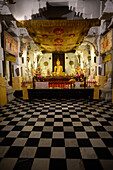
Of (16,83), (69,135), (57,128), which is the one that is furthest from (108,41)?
(16,83)

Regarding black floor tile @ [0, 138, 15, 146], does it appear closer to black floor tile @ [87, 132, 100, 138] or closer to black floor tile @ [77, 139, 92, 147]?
black floor tile @ [77, 139, 92, 147]

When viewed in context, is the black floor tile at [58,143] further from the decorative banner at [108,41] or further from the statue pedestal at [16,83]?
the statue pedestal at [16,83]

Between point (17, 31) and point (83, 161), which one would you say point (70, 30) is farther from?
point (83, 161)

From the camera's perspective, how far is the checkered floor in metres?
1.71

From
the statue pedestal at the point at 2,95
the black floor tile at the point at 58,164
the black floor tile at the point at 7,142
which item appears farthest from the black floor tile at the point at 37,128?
the statue pedestal at the point at 2,95

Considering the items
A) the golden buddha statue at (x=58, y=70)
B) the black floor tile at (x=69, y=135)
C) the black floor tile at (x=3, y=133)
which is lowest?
the black floor tile at (x=3, y=133)

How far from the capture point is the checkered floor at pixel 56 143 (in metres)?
1.71

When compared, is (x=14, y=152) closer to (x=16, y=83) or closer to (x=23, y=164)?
(x=23, y=164)

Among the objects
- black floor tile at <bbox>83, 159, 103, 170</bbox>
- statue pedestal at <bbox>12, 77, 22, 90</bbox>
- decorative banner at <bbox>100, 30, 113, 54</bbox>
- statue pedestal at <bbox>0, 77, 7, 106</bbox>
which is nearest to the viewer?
black floor tile at <bbox>83, 159, 103, 170</bbox>

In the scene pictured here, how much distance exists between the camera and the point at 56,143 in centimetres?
221

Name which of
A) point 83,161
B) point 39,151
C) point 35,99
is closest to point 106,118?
point 83,161

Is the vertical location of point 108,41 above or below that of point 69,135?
above

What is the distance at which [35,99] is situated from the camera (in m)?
6.27

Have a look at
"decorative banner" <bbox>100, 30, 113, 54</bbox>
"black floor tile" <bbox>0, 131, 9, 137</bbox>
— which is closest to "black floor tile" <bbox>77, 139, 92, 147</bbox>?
"black floor tile" <bbox>0, 131, 9, 137</bbox>
